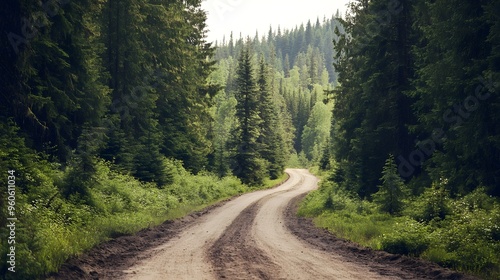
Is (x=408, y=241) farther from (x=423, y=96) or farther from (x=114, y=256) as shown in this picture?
(x=423, y=96)

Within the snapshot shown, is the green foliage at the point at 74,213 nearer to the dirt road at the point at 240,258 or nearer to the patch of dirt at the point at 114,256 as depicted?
the patch of dirt at the point at 114,256

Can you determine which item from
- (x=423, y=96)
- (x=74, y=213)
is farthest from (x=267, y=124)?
(x=74, y=213)

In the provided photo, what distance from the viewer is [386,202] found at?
16.9m

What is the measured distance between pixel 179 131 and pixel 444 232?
23.9 metres

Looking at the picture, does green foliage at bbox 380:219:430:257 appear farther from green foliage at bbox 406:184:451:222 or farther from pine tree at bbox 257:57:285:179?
pine tree at bbox 257:57:285:179

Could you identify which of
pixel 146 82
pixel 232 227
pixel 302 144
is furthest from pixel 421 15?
pixel 302 144

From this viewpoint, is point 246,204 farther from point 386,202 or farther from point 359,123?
point 386,202

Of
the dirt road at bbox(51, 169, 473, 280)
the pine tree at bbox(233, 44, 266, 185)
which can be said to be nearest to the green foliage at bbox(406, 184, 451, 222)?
the dirt road at bbox(51, 169, 473, 280)

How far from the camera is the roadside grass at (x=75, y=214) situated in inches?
337

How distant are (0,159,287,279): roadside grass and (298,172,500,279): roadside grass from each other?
28.6ft

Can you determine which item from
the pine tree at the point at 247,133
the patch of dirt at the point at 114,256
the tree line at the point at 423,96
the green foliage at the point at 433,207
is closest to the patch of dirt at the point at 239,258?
the patch of dirt at the point at 114,256

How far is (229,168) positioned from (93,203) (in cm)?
2860

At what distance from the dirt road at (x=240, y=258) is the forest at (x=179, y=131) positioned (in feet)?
2.44

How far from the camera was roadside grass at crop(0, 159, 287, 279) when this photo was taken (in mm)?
8570
